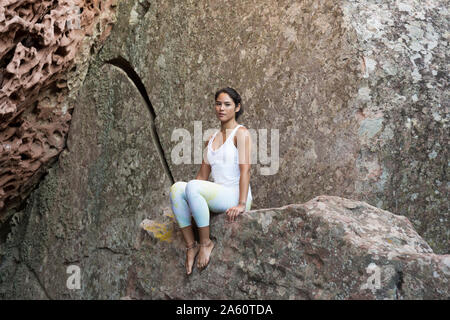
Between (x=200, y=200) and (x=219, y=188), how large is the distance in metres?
0.13

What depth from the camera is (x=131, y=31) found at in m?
5.61

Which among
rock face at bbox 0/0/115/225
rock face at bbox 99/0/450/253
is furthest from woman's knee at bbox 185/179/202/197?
rock face at bbox 0/0/115/225

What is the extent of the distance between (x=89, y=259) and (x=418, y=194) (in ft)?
9.58

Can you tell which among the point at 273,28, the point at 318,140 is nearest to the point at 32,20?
the point at 273,28

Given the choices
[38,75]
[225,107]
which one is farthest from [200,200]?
[38,75]

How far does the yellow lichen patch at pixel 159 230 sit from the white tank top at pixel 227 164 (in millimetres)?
392

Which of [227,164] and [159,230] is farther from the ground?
[227,164]

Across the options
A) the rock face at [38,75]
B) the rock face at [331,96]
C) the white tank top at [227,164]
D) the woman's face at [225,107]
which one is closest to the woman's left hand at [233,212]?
the white tank top at [227,164]

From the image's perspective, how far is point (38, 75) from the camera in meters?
5.06

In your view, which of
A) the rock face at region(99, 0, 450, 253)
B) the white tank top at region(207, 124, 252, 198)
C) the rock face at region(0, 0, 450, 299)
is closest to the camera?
the rock face at region(0, 0, 450, 299)

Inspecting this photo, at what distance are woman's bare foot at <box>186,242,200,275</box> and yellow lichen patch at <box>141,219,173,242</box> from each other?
0.51 ft

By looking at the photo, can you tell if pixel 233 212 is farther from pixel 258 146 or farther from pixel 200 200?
pixel 258 146

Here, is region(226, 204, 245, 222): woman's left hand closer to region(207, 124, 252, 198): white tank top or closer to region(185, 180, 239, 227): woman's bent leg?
region(185, 180, 239, 227): woman's bent leg

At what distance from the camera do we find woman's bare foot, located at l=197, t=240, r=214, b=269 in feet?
10.7
